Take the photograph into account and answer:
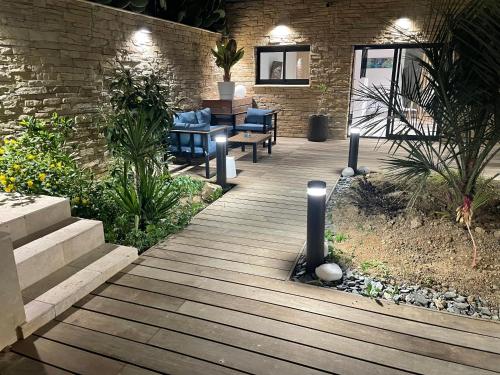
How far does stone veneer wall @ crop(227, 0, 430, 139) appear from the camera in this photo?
7.71 meters

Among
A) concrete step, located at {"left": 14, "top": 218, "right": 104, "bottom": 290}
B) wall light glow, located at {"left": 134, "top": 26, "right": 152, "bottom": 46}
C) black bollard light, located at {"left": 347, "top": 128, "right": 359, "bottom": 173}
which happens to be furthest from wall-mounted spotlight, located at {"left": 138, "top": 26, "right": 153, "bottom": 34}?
concrete step, located at {"left": 14, "top": 218, "right": 104, "bottom": 290}

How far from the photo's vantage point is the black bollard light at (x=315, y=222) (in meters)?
2.59

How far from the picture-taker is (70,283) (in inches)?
94.8

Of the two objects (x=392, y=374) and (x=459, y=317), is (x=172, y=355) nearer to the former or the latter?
(x=392, y=374)

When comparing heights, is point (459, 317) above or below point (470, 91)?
below

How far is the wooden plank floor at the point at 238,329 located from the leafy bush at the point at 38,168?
1.16 meters

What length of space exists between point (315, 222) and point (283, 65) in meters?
6.97

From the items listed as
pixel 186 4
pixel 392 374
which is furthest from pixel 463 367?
pixel 186 4

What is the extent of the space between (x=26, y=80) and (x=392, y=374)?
4.51 m

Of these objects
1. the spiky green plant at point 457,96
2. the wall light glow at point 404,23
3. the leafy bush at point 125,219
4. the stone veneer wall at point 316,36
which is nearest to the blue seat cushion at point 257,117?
the stone veneer wall at point 316,36

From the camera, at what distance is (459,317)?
7.10 feet

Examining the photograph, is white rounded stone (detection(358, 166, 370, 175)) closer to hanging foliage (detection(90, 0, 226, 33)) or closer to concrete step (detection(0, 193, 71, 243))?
concrete step (detection(0, 193, 71, 243))

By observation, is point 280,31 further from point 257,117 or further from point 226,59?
point 257,117

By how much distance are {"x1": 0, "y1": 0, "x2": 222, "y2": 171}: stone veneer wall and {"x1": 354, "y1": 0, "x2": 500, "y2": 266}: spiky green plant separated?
3620 mm
